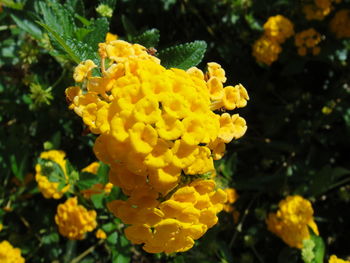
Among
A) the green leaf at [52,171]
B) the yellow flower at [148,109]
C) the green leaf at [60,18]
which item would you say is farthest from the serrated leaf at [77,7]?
the yellow flower at [148,109]

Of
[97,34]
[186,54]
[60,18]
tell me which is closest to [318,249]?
[186,54]

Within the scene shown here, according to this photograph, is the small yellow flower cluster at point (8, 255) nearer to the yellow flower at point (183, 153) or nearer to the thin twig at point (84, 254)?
the thin twig at point (84, 254)

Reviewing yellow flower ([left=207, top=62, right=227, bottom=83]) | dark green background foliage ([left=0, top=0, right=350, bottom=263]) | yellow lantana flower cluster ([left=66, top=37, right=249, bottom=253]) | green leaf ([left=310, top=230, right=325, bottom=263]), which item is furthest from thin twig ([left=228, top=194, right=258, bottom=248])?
yellow flower ([left=207, top=62, right=227, bottom=83])

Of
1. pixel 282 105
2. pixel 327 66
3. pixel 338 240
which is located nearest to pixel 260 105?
pixel 282 105

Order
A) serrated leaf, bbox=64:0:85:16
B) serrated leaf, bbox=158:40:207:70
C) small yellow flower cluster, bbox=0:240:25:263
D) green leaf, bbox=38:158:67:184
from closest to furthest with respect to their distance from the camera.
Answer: serrated leaf, bbox=158:40:207:70
serrated leaf, bbox=64:0:85:16
green leaf, bbox=38:158:67:184
small yellow flower cluster, bbox=0:240:25:263

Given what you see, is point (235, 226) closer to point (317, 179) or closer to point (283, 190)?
point (283, 190)

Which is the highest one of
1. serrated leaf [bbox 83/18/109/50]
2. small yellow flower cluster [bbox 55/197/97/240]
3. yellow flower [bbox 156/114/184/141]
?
serrated leaf [bbox 83/18/109/50]

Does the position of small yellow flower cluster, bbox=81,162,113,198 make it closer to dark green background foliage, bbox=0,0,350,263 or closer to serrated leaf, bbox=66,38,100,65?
dark green background foliage, bbox=0,0,350,263
